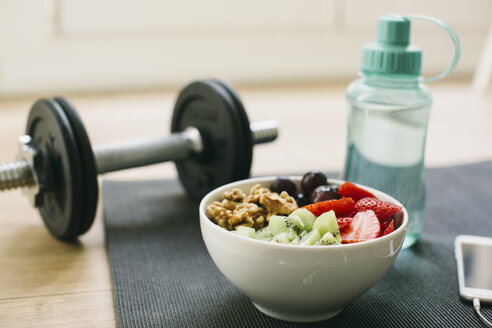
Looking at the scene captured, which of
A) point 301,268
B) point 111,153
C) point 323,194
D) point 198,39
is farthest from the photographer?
point 198,39

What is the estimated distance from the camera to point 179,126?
0.95 meters

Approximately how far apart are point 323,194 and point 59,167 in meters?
0.34

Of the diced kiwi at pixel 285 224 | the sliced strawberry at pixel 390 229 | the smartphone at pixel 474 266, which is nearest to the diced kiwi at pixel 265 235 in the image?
the diced kiwi at pixel 285 224

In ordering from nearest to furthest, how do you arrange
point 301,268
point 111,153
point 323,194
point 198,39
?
point 301,268
point 323,194
point 111,153
point 198,39

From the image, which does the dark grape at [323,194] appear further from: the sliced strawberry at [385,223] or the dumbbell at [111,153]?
the dumbbell at [111,153]

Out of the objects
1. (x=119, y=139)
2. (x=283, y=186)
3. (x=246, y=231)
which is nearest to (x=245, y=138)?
(x=283, y=186)

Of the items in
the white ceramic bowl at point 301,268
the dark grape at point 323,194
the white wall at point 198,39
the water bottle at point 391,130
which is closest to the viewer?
the white ceramic bowl at point 301,268

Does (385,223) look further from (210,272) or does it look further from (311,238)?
(210,272)

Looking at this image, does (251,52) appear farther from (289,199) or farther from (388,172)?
(289,199)

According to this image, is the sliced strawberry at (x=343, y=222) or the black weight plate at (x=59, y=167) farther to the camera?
the black weight plate at (x=59, y=167)

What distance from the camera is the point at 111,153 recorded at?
0.80m

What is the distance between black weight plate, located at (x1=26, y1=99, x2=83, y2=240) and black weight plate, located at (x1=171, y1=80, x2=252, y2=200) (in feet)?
0.72

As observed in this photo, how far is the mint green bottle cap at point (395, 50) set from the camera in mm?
659

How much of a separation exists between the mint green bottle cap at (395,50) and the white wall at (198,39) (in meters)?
1.33
